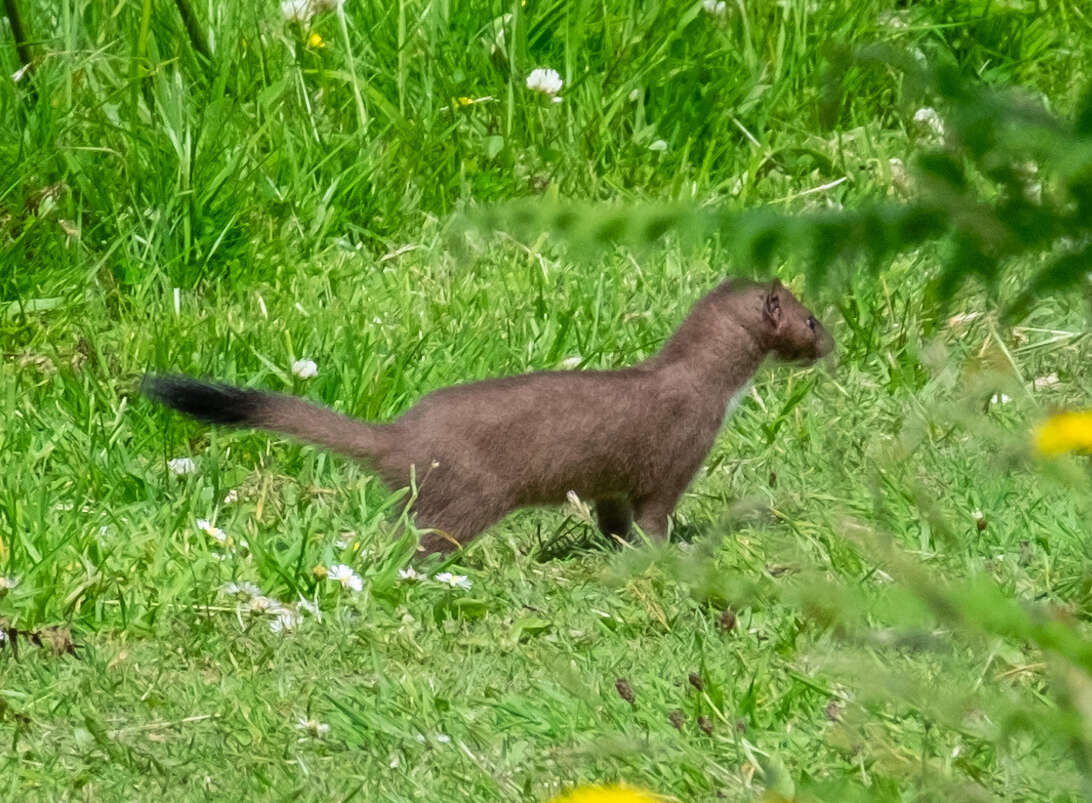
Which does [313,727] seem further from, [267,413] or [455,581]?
[267,413]

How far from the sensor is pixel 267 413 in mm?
4105

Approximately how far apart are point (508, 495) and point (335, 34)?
2.70 m

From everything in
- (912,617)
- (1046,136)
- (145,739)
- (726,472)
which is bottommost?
(726,472)

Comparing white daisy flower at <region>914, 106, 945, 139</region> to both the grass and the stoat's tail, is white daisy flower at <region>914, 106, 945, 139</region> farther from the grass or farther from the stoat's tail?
the stoat's tail

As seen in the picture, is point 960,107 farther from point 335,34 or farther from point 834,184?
point 335,34

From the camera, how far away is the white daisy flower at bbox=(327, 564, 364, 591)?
375 centimetres

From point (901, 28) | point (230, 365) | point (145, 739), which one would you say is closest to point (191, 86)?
point (230, 365)

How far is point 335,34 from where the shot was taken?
6.48 meters

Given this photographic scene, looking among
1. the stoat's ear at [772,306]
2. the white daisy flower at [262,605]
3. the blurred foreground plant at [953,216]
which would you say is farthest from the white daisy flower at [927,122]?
the blurred foreground plant at [953,216]

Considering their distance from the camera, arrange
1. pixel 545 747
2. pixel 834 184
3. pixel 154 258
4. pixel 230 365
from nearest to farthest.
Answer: pixel 545 747 < pixel 230 365 < pixel 154 258 < pixel 834 184

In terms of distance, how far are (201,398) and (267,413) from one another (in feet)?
0.53

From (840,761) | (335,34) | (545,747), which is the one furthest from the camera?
(335,34)

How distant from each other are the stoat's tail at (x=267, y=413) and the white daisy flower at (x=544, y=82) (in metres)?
2.33

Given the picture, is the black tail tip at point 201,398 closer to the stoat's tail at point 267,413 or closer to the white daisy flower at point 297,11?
the stoat's tail at point 267,413
